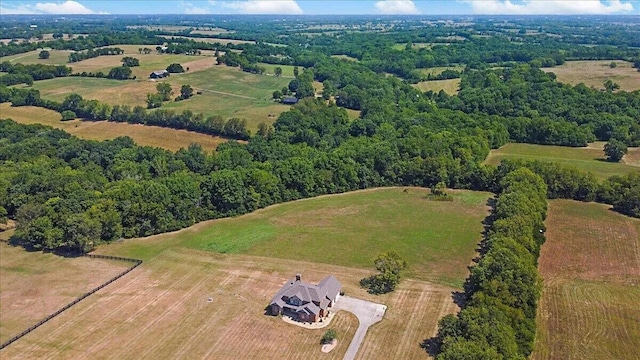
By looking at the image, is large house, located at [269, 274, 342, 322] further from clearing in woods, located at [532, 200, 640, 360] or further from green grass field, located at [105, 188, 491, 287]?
clearing in woods, located at [532, 200, 640, 360]

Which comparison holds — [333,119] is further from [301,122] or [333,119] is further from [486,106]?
[486,106]

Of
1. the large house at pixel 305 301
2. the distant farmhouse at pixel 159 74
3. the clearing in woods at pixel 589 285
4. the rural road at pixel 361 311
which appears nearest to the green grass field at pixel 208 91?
the distant farmhouse at pixel 159 74

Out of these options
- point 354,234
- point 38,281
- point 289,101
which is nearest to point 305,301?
point 354,234

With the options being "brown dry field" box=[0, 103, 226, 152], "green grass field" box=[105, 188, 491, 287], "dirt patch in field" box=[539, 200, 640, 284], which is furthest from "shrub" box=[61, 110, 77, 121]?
"dirt patch in field" box=[539, 200, 640, 284]

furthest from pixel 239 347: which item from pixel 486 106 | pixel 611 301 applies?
pixel 486 106

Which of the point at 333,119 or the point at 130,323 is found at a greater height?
the point at 333,119
